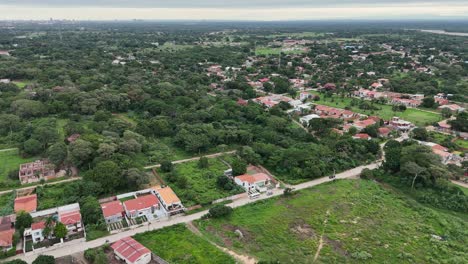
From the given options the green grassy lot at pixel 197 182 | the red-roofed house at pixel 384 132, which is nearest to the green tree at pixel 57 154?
the green grassy lot at pixel 197 182

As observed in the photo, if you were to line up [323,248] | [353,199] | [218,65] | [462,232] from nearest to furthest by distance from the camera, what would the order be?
[323,248]
[462,232]
[353,199]
[218,65]

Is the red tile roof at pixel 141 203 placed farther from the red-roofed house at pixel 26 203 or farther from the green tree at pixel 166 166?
the red-roofed house at pixel 26 203

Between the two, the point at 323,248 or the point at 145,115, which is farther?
the point at 145,115

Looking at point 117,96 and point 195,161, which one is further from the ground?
point 117,96

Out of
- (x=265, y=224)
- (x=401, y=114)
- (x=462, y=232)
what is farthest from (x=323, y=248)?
(x=401, y=114)

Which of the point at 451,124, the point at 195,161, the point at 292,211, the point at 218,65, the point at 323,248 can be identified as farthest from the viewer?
the point at 218,65

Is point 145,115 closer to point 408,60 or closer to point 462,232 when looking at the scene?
point 462,232

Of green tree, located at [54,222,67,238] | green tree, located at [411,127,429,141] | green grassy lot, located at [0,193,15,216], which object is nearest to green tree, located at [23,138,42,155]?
green grassy lot, located at [0,193,15,216]

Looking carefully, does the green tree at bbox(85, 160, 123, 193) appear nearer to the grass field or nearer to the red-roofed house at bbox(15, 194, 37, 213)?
the red-roofed house at bbox(15, 194, 37, 213)
